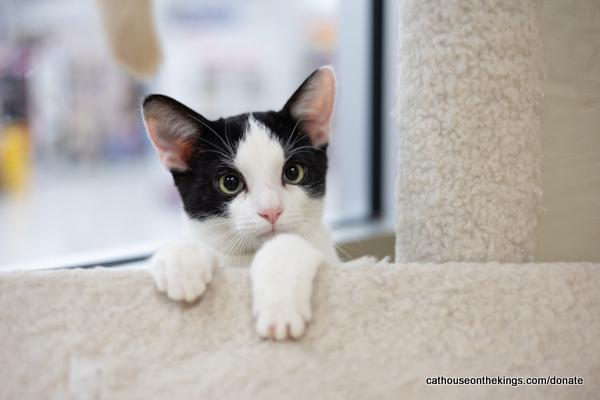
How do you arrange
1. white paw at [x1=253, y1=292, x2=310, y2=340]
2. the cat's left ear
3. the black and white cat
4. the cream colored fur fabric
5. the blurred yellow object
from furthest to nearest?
the blurred yellow object → the cat's left ear → the black and white cat → the cream colored fur fabric → white paw at [x1=253, y1=292, x2=310, y2=340]

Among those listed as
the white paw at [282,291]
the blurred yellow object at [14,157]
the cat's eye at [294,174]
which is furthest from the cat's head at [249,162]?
the blurred yellow object at [14,157]

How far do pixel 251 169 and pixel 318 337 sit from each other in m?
0.35

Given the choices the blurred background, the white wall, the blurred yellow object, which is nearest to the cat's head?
the white wall

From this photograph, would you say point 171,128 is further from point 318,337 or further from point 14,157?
point 14,157

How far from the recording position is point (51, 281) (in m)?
0.72

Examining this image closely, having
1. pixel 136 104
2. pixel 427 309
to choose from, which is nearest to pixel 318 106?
pixel 427 309

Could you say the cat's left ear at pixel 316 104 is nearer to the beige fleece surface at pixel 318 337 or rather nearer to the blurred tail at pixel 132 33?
the blurred tail at pixel 132 33

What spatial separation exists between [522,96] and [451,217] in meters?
0.20

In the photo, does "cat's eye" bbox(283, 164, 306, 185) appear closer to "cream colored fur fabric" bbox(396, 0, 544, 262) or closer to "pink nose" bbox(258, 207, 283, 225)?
"pink nose" bbox(258, 207, 283, 225)

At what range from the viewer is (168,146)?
1.02 metres

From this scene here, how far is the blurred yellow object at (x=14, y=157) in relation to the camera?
188cm

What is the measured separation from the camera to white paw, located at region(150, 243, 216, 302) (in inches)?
27.4

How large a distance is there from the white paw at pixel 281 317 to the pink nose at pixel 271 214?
0.77 feet

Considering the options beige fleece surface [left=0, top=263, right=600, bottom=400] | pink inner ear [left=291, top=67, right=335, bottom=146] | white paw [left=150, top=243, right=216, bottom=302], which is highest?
pink inner ear [left=291, top=67, right=335, bottom=146]
